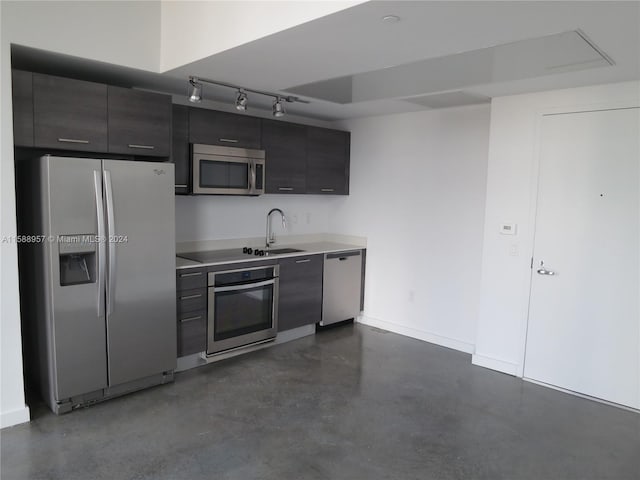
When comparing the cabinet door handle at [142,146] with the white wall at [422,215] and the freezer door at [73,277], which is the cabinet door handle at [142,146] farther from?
the white wall at [422,215]

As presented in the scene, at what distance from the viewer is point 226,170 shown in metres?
4.30

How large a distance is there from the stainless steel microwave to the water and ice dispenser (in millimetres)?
1151

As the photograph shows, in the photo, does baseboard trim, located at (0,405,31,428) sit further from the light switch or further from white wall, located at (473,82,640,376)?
the light switch

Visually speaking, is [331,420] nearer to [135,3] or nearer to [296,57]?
[296,57]

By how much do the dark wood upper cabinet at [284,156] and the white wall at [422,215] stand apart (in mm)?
836

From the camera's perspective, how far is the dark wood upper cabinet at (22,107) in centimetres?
290

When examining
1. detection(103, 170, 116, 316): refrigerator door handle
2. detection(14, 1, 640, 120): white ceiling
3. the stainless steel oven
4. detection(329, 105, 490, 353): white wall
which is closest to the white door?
detection(14, 1, 640, 120): white ceiling

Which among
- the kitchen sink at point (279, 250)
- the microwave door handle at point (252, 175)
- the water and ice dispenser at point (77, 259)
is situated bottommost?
the kitchen sink at point (279, 250)

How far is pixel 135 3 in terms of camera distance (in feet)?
10.7

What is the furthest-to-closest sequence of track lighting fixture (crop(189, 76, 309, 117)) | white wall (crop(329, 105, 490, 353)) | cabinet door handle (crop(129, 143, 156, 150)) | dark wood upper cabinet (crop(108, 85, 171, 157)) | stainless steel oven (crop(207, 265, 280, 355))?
white wall (crop(329, 105, 490, 353)), stainless steel oven (crop(207, 265, 280, 355)), track lighting fixture (crop(189, 76, 309, 117)), cabinet door handle (crop(129, 143, 156, 150)), dark wood upper cabinet (crop(108, 85, 171, 157))

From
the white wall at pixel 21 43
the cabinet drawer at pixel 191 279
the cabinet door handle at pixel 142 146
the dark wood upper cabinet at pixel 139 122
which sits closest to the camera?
the white wall at pixel 21 43

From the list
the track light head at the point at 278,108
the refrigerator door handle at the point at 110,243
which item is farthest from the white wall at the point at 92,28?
the track light head at the point at 278,108

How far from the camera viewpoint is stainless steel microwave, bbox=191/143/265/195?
4.07m

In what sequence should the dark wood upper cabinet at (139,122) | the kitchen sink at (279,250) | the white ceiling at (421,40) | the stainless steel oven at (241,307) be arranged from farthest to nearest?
the kitchen sink at (279,250) → the stainless steel oven at (241,307) → the dark wood upper cabinet at (139,122) → the white ceiling at (421,40)
